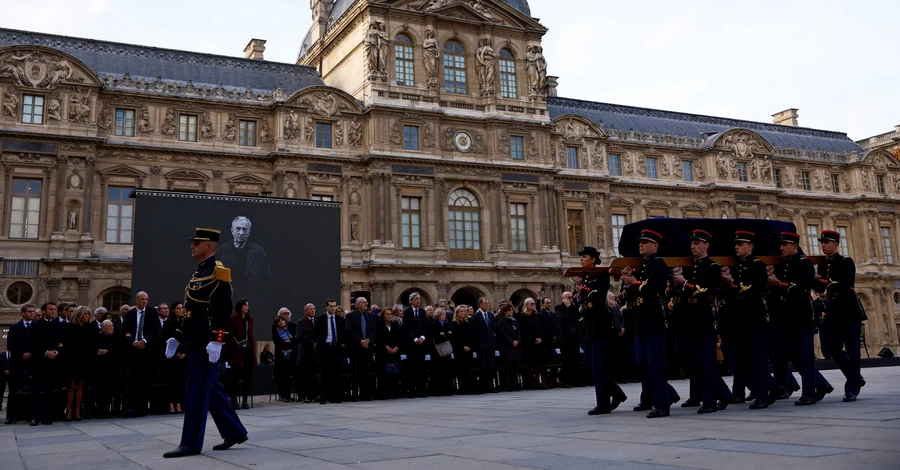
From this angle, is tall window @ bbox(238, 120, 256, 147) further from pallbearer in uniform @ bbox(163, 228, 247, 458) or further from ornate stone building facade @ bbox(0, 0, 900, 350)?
pallbearer in uniform @ bbox(163, 228, 247, 458)

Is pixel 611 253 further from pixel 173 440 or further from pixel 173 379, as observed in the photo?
pixel 173 440

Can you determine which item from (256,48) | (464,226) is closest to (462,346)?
(464,226)

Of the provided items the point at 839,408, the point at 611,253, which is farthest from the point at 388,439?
the point at 611,253

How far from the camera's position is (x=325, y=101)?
31984 millimetres

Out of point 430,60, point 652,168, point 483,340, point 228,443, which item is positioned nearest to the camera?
point 228,443

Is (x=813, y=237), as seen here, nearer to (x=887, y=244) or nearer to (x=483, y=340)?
(x=887, y=244)

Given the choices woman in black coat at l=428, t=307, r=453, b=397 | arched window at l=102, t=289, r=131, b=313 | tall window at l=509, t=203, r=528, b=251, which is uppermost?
tall window at l=509, t=203, r=528, b=251

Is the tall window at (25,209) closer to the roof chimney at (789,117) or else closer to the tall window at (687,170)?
the tall window at (687,170)

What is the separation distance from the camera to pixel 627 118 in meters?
42.4

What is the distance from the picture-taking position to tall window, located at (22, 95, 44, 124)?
27.6m

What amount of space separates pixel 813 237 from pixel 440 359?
114 ft

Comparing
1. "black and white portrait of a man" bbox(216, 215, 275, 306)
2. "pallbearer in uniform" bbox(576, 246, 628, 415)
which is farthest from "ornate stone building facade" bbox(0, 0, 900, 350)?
"pallbearer in uniform" bbox(576, 246, 628, 415)

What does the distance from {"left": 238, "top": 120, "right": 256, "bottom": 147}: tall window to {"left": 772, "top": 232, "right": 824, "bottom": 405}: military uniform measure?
25040 millimetres

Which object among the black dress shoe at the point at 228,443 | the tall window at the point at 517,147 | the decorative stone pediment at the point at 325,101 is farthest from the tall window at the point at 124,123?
the black dress shoe at the point at 228,443
